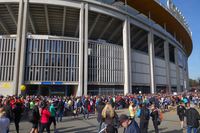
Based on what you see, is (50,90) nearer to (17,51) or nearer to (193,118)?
(17,51)

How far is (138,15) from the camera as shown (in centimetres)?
4100

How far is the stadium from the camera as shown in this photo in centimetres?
3136

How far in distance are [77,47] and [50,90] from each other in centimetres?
835

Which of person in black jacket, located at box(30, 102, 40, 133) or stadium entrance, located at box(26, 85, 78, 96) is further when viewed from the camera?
stadium entrance, located at box(26, 85, 78, 96)

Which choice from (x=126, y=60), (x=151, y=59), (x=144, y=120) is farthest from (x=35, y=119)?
(x=151, y=59)

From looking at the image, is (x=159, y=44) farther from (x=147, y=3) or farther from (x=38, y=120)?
(x=38, y=120)

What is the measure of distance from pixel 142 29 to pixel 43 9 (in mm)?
18665

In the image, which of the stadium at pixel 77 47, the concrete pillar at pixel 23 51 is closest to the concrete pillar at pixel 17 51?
the stadium at pixel 77 47

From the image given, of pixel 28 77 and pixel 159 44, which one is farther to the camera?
pixel 159 44

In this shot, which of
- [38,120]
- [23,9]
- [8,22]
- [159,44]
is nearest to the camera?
[38,120]

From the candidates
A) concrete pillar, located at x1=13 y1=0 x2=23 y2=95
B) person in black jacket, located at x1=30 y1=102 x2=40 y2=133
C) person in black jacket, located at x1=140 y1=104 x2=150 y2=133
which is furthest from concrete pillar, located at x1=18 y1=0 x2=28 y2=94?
person in black jacket, located at x1=140 y1=104 x2=150 y2=133

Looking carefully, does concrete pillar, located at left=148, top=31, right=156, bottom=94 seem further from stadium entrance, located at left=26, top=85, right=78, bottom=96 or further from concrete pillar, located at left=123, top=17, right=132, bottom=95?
stadium entrance, located at left=26, top=85, right=78, bottom=96

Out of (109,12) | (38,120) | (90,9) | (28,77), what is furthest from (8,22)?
(38,120)

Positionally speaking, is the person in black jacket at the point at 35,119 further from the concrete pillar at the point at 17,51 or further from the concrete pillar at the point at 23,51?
the concrete pillar at the point at 23,51
